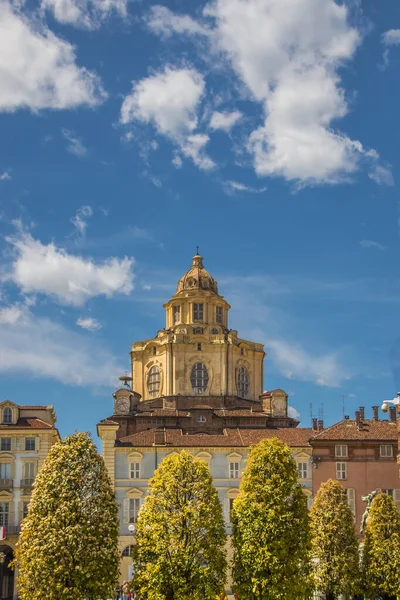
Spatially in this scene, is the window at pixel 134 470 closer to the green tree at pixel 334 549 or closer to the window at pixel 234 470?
the window at pixel 234 470

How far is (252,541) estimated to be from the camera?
54344mm

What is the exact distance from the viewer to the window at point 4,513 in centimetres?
8000

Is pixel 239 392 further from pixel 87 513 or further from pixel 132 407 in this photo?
pixel 87 513

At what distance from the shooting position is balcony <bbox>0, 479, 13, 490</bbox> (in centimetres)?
8081

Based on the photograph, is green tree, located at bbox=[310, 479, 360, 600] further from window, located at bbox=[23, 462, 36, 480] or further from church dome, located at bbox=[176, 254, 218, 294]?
church dome, located at bbox=[176, 254, 218, 294]

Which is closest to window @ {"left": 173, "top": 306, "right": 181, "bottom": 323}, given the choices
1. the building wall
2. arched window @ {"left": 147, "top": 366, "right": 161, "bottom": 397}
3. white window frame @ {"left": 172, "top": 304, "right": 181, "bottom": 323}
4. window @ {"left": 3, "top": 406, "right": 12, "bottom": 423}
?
white window frame @ {"left": 172, "top": 304, "right": 181, "bottom": 323}

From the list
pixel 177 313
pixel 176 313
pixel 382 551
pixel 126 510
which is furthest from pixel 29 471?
pixel 176 313

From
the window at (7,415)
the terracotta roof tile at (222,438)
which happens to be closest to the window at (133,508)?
the terracotta roof tile at (222,438)

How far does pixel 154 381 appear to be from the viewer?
115 meters

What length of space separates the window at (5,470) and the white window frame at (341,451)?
29236mm

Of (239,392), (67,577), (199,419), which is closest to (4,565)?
(199,419)

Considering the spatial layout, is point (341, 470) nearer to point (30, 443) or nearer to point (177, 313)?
point (30, 443)

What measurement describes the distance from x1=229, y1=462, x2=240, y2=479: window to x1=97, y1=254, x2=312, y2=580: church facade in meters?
0.09

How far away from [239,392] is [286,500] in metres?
58.5
